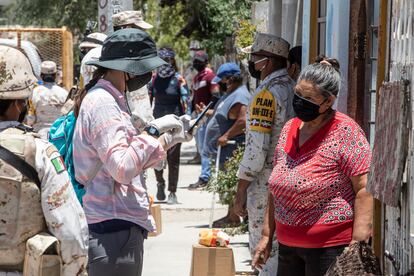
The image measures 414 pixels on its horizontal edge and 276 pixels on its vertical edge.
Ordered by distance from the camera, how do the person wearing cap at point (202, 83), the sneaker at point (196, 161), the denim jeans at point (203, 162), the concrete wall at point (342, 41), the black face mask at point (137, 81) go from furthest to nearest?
the sneaker at point (196, 161) → the person wearing cap at point (202, 83) → the denim jeans at point (203, 162) → the concrete wall at point (342, 41) → the black face mask at point (137, 81)

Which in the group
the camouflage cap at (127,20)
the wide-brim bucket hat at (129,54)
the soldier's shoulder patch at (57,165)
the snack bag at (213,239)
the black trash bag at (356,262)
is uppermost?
the camouflage cap at (127,20)

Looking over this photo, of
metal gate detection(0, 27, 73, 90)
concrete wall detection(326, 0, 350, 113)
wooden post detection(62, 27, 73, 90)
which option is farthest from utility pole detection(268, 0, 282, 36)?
wooden post detection(62, 27, 73, 90)

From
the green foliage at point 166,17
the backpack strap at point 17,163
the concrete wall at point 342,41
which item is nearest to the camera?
the backpack strap at point 17,163

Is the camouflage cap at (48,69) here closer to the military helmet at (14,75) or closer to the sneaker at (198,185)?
the sneaker at (198,185)

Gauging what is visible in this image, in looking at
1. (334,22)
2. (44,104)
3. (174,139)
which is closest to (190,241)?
(44,104)

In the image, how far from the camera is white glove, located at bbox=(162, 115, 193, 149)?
17.3 feet

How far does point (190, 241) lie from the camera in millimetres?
10766

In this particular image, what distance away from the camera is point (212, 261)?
309 inches

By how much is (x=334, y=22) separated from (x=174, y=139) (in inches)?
79.5

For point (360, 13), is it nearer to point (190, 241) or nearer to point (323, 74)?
point (323, 74)

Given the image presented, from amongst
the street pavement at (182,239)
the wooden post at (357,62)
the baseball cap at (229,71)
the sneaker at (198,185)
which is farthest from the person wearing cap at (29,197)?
the sneaker at (198,185)

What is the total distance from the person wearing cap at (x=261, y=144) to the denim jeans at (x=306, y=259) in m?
1.05

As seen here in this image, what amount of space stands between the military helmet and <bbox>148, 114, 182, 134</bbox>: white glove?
1022 mm

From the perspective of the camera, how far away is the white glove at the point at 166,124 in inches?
202
